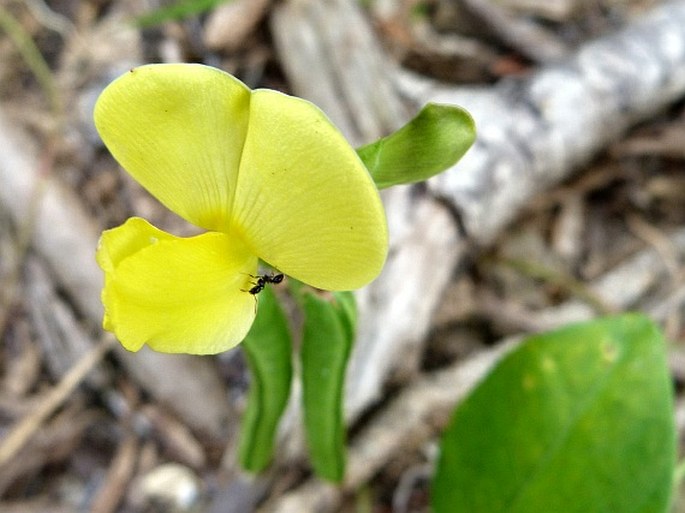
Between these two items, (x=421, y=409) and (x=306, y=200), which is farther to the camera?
(x=421, y=409)

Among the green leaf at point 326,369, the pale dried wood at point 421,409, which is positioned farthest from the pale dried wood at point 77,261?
the green leaf at point 326,369

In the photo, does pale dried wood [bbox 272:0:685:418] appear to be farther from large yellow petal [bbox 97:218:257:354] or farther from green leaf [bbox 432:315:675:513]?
large yellow petal [bbox 97:218:257:354]

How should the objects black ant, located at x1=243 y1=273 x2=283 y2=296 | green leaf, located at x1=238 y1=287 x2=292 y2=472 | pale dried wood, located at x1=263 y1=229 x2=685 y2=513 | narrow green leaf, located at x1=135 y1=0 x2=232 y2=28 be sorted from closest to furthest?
black ant, located at x1=243 y1=273 x2=283 y2=296 → green leaf, located at x1=238 y1=287 x2=292 y2=472 → pale dried wood, located at x1=263 y1=229 x2=685 y2=513 → narrow green leaf, located at x1=135 y1=0 x2=232 y2=28

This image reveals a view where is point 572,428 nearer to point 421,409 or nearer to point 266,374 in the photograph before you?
point 421,409

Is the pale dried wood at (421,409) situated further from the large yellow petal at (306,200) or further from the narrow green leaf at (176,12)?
the narrow green leaf at (176,12)

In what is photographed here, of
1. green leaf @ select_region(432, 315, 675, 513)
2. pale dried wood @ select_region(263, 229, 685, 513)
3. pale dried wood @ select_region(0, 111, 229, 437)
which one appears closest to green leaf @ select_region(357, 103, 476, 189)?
green leaf @ select_region(432, 315, 675, 513)

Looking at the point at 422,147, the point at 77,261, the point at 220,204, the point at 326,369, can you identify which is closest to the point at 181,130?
the point at 220,204
